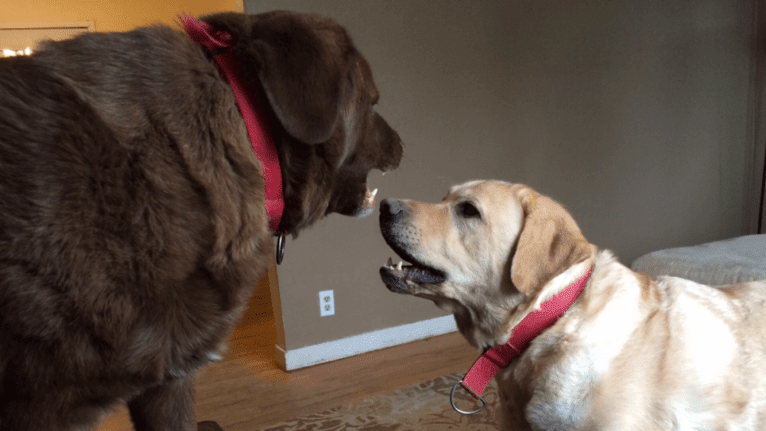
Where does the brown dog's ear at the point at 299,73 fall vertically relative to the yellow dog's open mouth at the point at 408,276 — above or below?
above

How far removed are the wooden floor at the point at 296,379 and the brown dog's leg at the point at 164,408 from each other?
47.5 inches

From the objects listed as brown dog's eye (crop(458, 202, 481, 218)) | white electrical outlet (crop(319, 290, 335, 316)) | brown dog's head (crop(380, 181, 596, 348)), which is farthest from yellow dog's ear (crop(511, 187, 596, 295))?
white electrical outlet (crop(319, 290, 335, 316))

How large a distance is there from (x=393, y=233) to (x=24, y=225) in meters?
0.93

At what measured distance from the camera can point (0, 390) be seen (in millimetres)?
785

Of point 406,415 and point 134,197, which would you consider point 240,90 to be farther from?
point 406,415

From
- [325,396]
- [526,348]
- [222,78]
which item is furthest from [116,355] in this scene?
[325,396]

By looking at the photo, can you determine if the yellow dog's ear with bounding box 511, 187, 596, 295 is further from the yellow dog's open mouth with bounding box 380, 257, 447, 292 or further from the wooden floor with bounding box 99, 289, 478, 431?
the wooden floor with bounding box 99, 289, 478, 431

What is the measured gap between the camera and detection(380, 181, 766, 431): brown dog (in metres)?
1.24

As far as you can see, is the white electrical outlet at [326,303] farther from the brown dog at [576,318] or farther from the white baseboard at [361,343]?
the brown dog at [576,318]

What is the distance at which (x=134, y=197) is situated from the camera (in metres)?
0.81

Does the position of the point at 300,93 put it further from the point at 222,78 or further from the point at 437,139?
the point at 437,139

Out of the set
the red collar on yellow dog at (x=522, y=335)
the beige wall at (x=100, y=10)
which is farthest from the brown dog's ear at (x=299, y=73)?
the beige wall at (x=100, y=10)

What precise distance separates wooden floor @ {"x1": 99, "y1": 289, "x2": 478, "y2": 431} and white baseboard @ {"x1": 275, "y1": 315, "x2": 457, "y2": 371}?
40 millimetres

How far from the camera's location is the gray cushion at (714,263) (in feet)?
6.94
